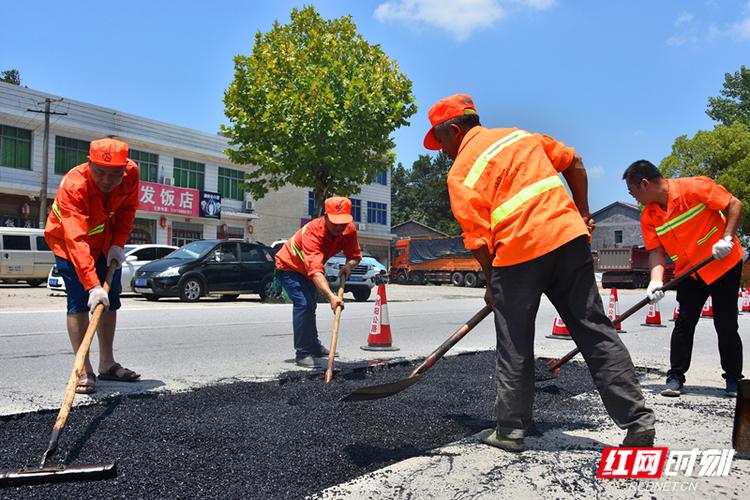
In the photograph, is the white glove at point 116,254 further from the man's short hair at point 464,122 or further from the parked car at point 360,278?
the parked car at point 360,278

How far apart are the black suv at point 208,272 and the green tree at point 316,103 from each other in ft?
14.9

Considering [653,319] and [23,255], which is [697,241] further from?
[23,255]

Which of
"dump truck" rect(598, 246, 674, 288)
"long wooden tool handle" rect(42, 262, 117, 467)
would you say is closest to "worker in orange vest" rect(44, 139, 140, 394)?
"long wooden tool handle" rect(42, 262, 117, 467)

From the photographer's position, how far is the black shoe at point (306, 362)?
5.65 meters

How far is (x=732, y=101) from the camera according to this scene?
48812 millimetres

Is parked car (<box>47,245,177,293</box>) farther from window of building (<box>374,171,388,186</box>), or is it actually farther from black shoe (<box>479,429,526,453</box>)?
window of building (<box>374,171,388,186</box>)

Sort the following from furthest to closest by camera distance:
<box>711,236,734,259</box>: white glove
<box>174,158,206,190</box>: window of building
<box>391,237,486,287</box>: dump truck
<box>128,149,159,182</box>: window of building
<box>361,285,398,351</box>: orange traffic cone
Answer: <box>391,237,486,287</box>: dump truck → <box>174,158,206,190</box>: window of building → <box>128,149,159,182</box>: window of building → <box>361,285,398,351</box>: orange traffic cone → <box>711,236,734,259</box>: white glove

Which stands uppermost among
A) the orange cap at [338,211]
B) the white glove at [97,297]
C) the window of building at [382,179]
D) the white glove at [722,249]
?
the window of building at [382,179]

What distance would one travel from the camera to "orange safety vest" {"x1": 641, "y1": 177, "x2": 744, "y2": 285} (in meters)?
4.49

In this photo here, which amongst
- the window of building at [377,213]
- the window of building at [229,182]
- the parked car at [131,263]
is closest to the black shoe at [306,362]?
the parked car at [131,263]

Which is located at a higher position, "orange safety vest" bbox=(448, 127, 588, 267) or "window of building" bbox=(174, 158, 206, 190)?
"window of building" bbox=(174, 158, 206, 190)

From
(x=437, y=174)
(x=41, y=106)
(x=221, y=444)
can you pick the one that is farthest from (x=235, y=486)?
(x=437, y=174)

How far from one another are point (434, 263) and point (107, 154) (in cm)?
3088

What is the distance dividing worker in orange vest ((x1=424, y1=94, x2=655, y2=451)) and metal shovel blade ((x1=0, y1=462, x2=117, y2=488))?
1.75 meters
